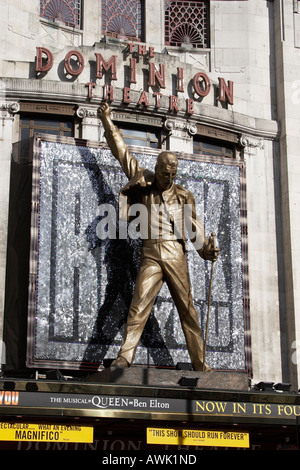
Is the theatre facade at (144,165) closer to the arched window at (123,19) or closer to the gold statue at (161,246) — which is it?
the arched window at (123,19)

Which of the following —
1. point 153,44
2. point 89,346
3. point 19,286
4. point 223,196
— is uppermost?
point 153,44

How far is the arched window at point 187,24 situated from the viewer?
25.7 metres

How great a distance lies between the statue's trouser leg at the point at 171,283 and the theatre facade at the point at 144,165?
1257 mm

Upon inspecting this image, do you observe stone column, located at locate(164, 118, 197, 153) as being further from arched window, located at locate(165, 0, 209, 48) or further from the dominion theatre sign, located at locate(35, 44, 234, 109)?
arched window, located at locate(165, 0, 209, 48)

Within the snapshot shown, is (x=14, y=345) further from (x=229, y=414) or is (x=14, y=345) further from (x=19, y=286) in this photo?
(x=229, y=414)

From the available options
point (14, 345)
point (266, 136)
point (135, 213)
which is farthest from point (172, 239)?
point (266, 136)

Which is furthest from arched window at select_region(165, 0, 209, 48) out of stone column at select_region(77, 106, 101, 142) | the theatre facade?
stone column at select_region(77, 106, 101, 142)

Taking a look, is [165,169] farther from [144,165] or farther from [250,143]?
[250,143]

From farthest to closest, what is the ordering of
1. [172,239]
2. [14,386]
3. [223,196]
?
[223,196] → [172,239] → [14,386]

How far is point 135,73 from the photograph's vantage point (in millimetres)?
23656

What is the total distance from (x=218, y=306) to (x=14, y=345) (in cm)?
492

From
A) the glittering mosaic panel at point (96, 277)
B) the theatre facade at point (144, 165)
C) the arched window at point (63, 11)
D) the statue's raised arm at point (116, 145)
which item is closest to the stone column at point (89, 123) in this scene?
the theatre facade at point (144, 165)

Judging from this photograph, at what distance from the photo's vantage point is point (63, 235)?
21562 mm

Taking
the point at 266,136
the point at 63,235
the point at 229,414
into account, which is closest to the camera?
the point at 229,414
